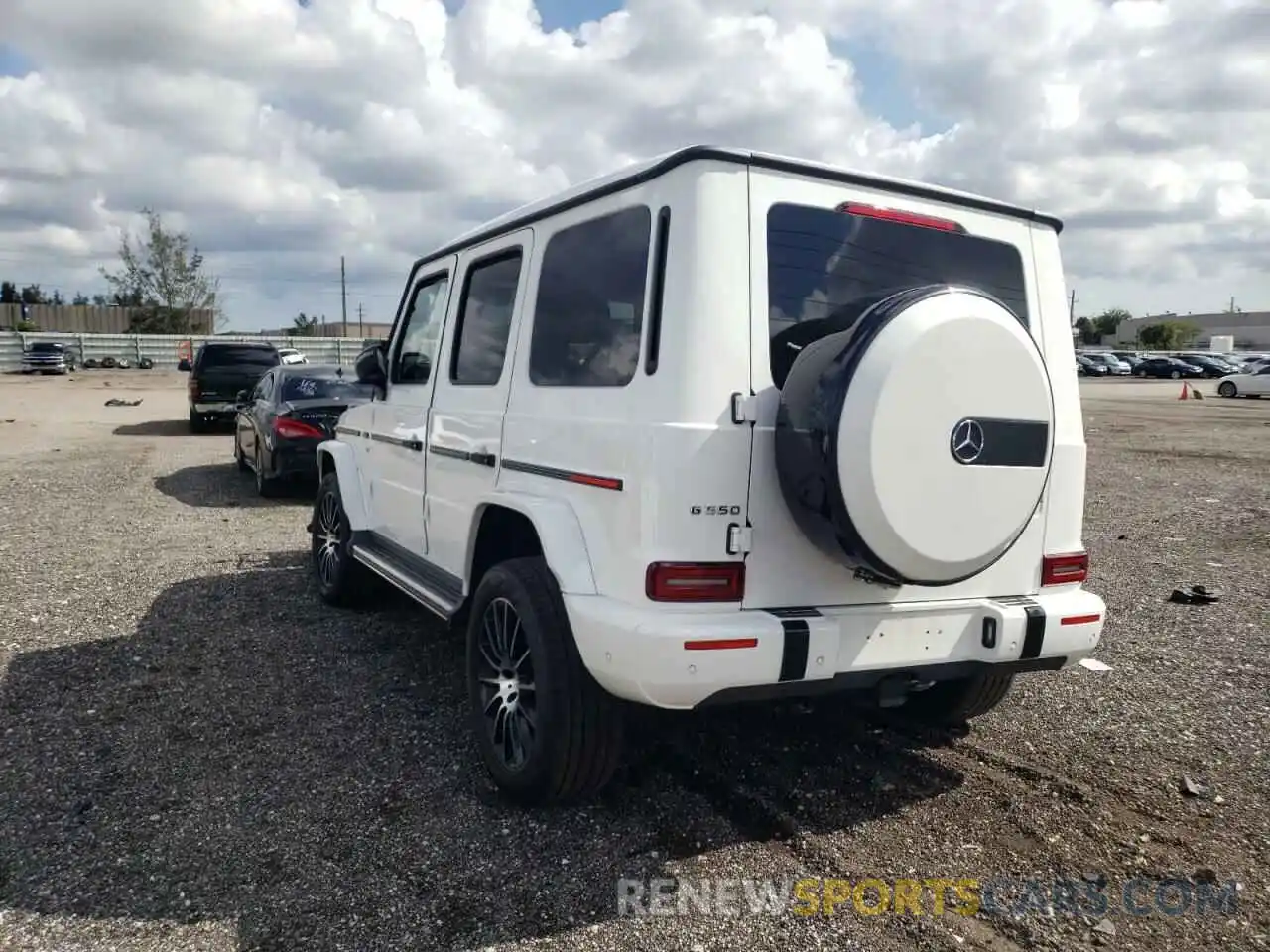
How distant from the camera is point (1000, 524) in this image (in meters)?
3.12

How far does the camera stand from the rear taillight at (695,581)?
298 centimetres

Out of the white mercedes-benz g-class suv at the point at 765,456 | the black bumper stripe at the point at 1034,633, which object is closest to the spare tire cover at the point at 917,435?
the white mercedes-benz g-class suv at the point at 765,456

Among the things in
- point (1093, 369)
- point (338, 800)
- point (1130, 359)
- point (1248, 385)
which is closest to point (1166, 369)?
point (1093, 369)

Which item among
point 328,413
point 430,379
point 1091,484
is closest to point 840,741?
point 430,379

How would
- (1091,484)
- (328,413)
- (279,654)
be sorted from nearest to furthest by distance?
(279,654) < (328,413) < (1091,484)

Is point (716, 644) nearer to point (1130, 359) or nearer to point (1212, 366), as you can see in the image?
point (1212, 366)

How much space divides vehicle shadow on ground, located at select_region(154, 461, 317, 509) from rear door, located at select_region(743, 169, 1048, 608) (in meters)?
8.65

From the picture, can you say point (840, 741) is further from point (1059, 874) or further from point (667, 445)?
point (667, 445)

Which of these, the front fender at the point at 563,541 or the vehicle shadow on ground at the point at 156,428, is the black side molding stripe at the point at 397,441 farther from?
the vehicle shadow on ground at the point at 156,428

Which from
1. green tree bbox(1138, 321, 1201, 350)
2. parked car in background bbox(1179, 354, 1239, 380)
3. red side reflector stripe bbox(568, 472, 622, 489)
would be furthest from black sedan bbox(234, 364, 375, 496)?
green tree bbox(1138, 321, 1201, 350)

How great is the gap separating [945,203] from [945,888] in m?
2.38

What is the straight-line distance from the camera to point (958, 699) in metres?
4.18

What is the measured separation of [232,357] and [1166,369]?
2163 inches

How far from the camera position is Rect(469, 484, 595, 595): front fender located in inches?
127
